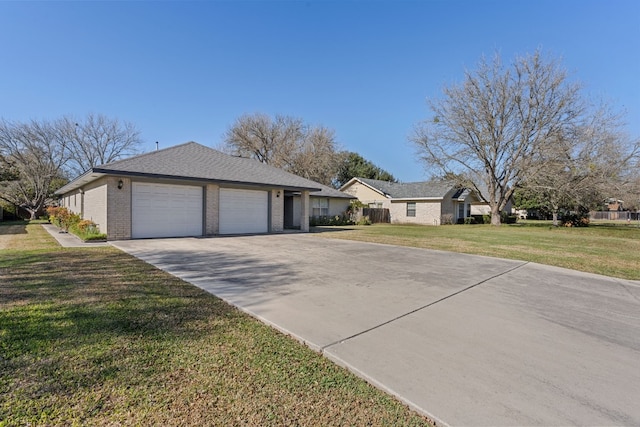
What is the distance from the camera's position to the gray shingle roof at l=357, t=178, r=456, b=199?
92.0 ft

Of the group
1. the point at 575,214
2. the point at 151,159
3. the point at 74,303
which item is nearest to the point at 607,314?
the point at 74,303

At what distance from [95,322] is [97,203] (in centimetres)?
1266

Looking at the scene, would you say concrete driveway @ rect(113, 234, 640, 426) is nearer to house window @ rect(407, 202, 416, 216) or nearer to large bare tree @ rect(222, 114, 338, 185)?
house window @ rect(407, 202, 416, 216)

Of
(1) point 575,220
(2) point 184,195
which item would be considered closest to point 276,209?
(2) point 184,195

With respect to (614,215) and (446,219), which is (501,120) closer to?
(446,219)

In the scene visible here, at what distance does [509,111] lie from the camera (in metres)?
23.8

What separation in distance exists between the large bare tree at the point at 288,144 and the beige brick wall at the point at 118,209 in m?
22.9

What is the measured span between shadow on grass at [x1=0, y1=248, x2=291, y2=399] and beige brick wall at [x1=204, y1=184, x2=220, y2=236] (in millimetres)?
7820

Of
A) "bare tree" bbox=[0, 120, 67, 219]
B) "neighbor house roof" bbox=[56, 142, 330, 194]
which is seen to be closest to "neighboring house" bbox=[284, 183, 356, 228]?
"neighbor house roof" bbox=[56, 142, 330, 194]

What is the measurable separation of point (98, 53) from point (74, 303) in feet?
41.5

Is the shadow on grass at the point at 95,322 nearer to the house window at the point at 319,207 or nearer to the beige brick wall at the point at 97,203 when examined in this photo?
the beige brick wall at the point at 97,203

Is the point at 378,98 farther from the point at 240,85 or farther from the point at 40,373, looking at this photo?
the point at 40,373

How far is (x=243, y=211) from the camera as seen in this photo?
52.2 ft

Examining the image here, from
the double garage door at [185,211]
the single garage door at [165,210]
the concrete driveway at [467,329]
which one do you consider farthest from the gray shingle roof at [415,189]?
the concrete driveway at [467,329]
